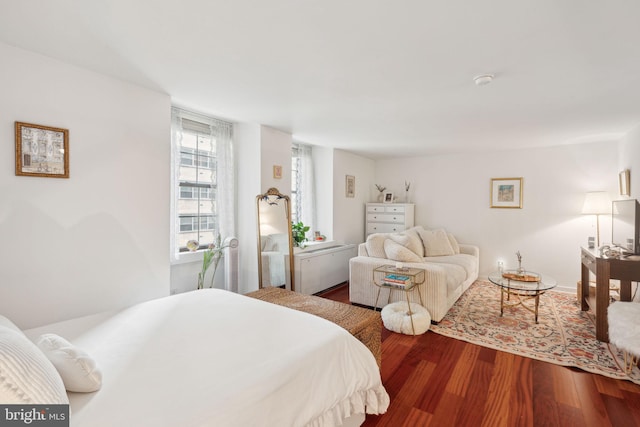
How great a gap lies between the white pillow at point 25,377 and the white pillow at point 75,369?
0.05 metres

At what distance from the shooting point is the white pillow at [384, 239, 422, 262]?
3943 millimetres

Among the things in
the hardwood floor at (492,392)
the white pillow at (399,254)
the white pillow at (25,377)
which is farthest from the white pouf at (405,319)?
the white pillow at (25,377)

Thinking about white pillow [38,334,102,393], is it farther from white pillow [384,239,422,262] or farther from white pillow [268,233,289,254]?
white pillow [384,239,422,262]

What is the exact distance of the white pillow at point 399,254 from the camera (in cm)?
394

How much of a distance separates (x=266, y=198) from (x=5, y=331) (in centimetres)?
282

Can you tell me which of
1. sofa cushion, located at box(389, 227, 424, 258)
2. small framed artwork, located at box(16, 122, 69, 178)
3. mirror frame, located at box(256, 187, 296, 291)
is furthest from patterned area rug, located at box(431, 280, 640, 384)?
small framed artwork, located at box(16, 122, 69, 178)

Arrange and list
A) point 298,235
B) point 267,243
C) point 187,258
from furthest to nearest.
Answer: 1. point 298,235
2. point 267,243
3. point 187,258

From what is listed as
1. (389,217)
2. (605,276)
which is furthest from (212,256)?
(605,276)

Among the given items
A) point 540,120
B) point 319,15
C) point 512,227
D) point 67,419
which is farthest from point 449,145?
point 67,419

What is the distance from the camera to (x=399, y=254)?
156 inches

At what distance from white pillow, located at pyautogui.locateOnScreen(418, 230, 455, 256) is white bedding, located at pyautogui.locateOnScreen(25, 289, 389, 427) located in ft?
10.9

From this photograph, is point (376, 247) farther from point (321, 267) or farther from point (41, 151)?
point (41, 151)

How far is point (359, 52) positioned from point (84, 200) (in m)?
2.27

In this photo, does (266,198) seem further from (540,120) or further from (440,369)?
(540,120)
